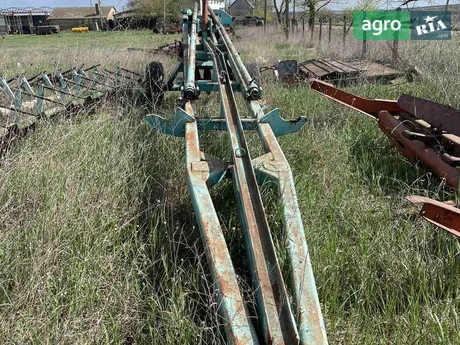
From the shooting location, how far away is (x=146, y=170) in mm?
3105

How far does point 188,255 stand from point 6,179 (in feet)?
4.18

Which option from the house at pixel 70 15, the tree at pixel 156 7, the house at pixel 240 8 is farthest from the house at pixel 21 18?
the house at pixel 240 8

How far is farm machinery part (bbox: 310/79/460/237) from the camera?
9.37 feet

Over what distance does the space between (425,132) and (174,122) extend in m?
2.14

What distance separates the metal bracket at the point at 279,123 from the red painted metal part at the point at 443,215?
3.46 feet

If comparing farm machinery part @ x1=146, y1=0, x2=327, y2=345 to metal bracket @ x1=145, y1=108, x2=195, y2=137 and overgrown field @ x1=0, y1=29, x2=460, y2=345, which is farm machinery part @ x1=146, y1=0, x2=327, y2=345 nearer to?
metal bracket @ x1=145, y1=108, x2=195, y2=137

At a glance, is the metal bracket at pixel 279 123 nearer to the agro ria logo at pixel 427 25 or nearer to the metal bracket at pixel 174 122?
the metal bracket at pixel 174 122

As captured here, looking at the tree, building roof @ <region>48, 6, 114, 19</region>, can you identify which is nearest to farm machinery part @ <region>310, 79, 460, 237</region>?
the tree

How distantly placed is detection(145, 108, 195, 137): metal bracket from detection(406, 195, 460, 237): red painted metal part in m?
1.53

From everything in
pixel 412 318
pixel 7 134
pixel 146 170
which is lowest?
pixel 412 318

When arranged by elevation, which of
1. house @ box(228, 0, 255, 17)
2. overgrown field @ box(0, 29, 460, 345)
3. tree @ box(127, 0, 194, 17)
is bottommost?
overgrown field @ box(0, 29, 460, 345)

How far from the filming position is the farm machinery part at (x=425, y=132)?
2.86 m

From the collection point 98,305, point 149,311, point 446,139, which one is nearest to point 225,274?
point 149,311

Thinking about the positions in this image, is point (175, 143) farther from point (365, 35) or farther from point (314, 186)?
point (365, 35)
